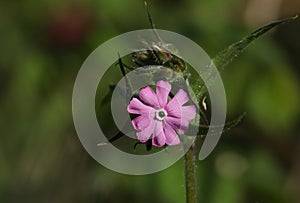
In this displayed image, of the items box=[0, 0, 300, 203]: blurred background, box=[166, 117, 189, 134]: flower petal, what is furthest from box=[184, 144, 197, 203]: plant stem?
box=[0, 0, 300, 203]: blurred background

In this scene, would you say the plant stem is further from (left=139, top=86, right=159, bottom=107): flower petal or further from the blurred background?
the blurred background

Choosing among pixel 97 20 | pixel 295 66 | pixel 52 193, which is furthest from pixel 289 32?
pixel 52 193

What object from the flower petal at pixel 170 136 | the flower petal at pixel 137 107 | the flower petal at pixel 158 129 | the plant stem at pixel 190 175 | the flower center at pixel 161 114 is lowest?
the plant stem at pixel 190 175

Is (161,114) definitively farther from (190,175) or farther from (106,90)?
(106,90)

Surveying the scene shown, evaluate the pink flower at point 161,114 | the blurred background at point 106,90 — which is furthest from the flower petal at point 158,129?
the blurred background at point 106,90

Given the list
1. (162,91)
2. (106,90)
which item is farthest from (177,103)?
(106,90)

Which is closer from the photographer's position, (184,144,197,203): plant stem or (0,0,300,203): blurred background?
(184,144,197,203): plant stem

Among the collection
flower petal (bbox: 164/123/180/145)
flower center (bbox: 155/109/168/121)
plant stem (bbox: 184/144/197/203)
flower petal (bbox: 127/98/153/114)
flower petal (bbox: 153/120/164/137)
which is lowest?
plant stem (bbox: 184/144/197/203)

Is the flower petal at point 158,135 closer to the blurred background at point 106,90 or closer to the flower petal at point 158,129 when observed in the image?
the flower petal at point 158,129
